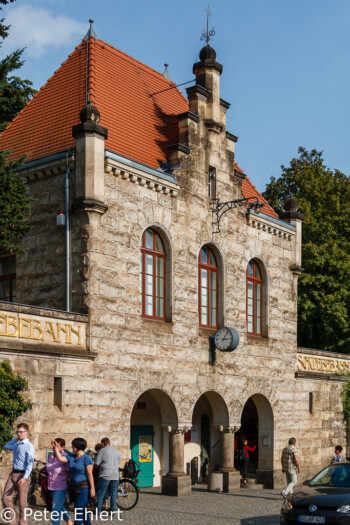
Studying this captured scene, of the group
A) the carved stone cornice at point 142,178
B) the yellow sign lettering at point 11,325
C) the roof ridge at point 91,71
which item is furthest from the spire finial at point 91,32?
the yellow sign lettering at point 11,325

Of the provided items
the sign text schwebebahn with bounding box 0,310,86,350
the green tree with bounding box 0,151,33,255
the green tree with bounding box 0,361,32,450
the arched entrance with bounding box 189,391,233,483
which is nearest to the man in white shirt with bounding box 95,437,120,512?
the green tree with bounding box 0,361,32,450

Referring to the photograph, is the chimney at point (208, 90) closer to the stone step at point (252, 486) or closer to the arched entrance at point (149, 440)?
the arched entrance at point (149, 440)

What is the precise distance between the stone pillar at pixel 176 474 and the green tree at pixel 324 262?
46.5 ft

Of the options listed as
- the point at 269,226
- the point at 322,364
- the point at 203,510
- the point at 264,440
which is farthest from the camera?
the point at 322,364

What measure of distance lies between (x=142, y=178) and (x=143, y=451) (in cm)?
819

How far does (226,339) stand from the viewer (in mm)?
23406

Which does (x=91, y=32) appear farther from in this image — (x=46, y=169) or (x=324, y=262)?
(x=324, y=262)

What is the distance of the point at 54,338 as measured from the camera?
18.2 meters

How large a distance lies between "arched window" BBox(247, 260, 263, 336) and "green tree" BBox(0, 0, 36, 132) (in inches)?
416

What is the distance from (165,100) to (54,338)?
1135cm

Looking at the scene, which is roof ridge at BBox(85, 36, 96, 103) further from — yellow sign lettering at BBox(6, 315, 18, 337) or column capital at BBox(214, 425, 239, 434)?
column capital at BBox(214, 425, 239, 434)

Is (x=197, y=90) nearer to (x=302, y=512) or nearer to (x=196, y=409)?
(x=196, y=409)

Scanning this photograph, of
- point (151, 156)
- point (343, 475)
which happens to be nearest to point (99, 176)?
point (151, 156)

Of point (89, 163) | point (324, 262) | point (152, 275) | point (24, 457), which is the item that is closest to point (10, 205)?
point (89, 163)
